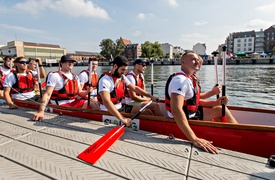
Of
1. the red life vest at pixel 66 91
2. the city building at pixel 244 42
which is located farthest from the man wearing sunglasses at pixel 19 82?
the city building at pixel 244 42

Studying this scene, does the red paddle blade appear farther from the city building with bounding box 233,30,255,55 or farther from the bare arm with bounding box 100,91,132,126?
the city building with bounding box 233,30,255,55

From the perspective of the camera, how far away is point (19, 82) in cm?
487

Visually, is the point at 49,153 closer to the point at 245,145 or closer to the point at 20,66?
the point at 245,145

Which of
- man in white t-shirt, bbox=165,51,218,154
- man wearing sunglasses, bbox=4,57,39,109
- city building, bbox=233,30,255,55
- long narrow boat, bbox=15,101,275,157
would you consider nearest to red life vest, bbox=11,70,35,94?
man wearing sunglasses, bbox=4,57,39,109

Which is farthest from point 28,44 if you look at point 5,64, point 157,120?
point 157,120

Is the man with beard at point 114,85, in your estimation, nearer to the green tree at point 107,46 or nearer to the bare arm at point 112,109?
the bare arm at point 112,109

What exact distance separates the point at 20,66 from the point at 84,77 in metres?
1.95

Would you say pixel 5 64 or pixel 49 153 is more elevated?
pixel 5 64

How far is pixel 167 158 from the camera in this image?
7.07ft

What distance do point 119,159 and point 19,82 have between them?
13.4 ft

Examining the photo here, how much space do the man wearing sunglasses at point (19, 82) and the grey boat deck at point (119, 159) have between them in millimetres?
2180

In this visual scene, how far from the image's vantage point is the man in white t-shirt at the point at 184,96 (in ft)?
7.79

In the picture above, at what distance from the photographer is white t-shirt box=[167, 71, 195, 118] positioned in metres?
2.43

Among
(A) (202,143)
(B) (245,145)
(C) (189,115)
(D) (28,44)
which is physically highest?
(D) (28,44)
